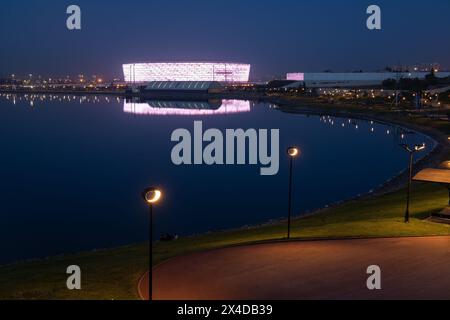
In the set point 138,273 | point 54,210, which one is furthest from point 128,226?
point 138,273

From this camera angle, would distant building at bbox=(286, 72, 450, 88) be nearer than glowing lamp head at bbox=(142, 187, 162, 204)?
No

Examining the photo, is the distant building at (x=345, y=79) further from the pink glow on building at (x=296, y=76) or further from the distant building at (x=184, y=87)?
the distant building at (x=184, y=87)

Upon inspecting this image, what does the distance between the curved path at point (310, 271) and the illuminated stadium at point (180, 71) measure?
366 feet

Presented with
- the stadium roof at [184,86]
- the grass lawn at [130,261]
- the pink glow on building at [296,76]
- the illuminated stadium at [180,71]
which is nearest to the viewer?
the grass lawn at [130,261]

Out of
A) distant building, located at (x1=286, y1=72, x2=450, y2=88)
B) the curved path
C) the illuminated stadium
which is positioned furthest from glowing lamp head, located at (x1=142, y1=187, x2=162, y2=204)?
the illuminated stadium

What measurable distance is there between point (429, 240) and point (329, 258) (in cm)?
193

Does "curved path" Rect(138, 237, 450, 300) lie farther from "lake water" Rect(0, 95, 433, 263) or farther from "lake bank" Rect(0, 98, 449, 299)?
"lake water" Rect(0, 95, 433, 263)

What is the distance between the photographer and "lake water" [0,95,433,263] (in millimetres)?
15125

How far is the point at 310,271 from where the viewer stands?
266 inches

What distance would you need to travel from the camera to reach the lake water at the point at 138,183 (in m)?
15.1

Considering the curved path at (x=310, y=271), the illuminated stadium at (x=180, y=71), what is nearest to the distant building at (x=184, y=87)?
the illuminated stadium at (x=180, y=71)

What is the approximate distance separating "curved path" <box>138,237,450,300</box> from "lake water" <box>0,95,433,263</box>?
706 centimetres

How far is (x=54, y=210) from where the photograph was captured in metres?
17.4
